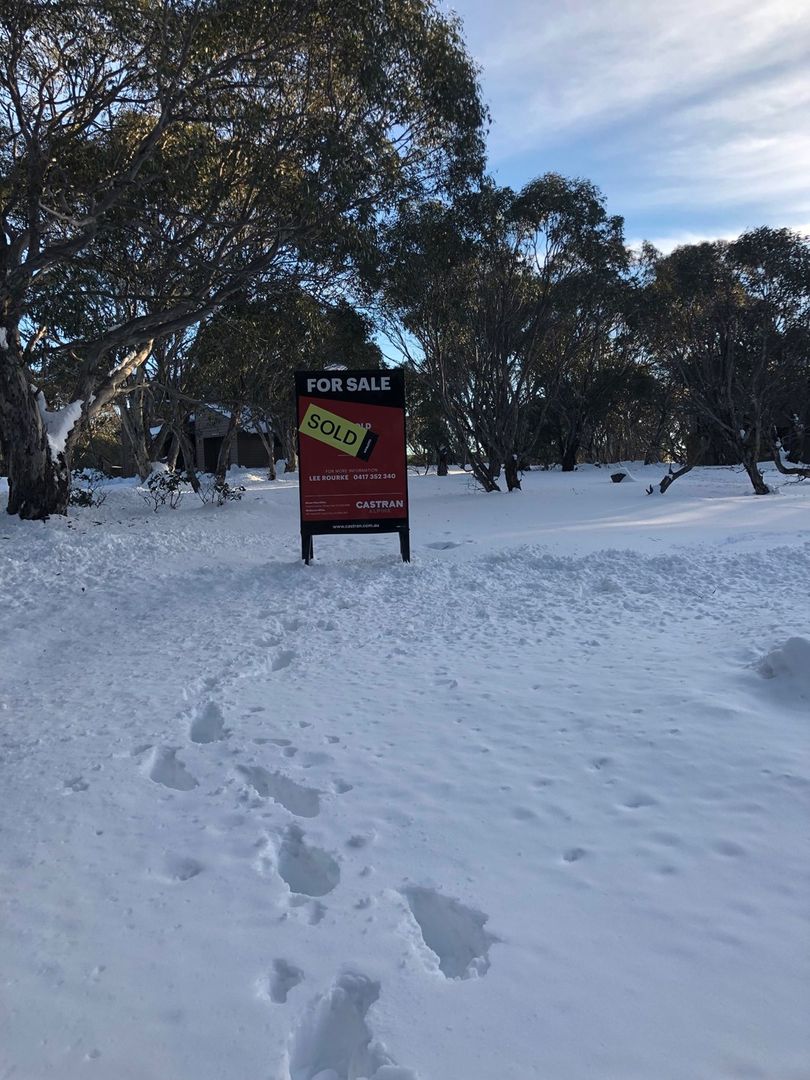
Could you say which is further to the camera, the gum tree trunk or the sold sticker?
the gum tree trunk

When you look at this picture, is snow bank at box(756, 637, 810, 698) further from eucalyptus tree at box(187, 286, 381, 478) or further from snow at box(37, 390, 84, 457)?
eucalyptus tree at box(187, 286, 381, 478)

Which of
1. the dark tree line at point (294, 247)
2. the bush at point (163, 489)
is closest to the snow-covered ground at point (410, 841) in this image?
the dark tree line at point (294, 247)

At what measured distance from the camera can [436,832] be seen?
10.3 ft

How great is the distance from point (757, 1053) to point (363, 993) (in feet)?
3.71

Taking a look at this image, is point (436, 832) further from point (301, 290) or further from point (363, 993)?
point (301, 290)

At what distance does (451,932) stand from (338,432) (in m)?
6.43

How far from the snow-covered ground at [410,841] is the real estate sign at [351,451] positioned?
194 cm

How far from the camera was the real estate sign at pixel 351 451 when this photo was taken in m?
8.36

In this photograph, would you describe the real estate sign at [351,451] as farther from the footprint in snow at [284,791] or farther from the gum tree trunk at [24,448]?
the gum tree trunk at [24,448]

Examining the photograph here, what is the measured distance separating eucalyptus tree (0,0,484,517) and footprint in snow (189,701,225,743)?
7.83m

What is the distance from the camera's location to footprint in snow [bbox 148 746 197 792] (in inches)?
142

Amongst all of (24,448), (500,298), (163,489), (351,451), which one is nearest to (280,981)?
(351,451)

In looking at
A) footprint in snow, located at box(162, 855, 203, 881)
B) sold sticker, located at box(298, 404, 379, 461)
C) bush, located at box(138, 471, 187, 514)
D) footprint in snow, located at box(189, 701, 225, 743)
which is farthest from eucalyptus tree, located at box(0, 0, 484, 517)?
footprint in snow, located at box(162, 855, 203, 881)

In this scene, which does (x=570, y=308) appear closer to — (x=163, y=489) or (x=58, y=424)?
(x=163, y=489)
